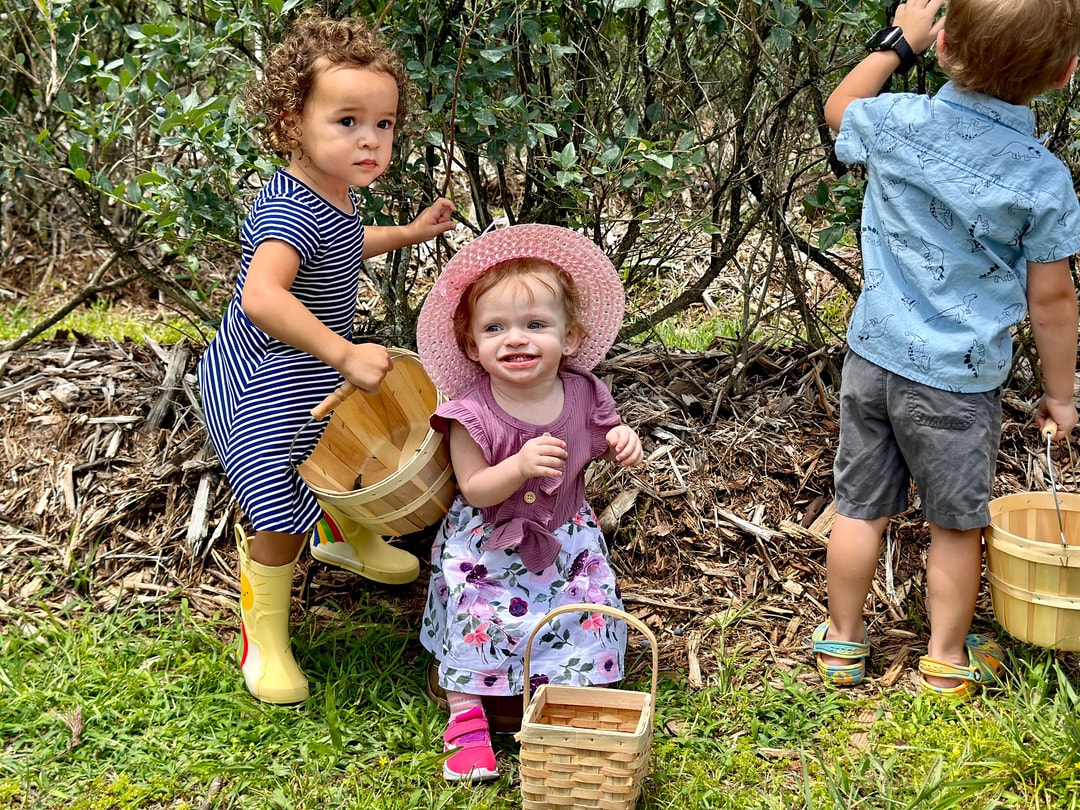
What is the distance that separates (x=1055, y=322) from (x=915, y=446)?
17.6 inches

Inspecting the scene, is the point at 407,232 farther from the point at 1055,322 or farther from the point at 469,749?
the point at 1055,322

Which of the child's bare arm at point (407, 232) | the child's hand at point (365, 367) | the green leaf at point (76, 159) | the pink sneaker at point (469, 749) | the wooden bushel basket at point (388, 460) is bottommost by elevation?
the pink sneaker at point (469, 749)

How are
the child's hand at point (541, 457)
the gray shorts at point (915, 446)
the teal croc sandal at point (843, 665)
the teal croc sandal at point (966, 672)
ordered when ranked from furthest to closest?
the teal croc sandal at point (843, 665)
the teal croc sandal at point (966, 672)
the gray shorts at point (915, 446)
the child's hand at point (541, 457)

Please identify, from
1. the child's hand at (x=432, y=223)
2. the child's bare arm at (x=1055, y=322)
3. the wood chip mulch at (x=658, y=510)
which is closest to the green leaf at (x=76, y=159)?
the wood chip mulch at (x=658, y=510)

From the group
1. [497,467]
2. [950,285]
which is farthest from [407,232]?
[950,285]

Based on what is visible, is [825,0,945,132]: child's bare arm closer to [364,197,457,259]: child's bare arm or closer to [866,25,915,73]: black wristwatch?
[866,25,915,73]: black wristwatch

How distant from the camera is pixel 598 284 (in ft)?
9.59

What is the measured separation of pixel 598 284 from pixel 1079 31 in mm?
1255

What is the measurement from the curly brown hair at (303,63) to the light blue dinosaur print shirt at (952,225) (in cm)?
121

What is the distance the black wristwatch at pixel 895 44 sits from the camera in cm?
274

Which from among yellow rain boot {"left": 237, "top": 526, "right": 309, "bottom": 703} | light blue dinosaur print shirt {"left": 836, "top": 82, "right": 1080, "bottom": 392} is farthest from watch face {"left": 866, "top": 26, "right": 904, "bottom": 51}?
yellow rain boot {"left": 237, "top": 526, "right": 309, "bottom": 703}

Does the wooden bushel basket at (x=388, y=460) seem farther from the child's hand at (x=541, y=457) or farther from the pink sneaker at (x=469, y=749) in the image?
the pink sneaker at (x=469, y=749)

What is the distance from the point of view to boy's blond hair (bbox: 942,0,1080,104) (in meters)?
2.46

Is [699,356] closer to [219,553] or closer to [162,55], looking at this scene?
[219,553]
